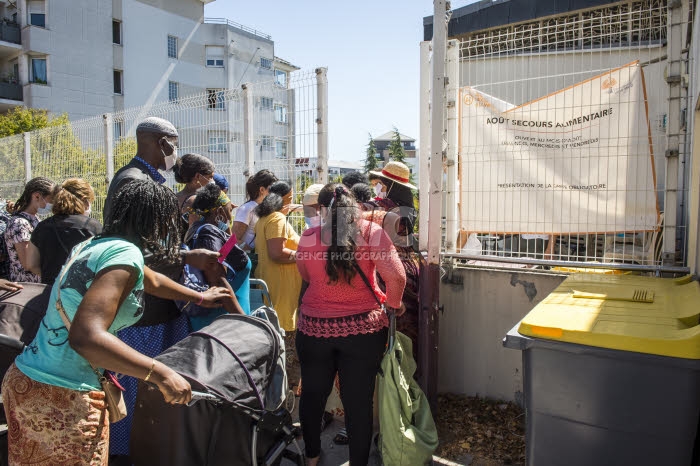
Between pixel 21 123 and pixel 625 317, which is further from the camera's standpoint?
pixel 21 123

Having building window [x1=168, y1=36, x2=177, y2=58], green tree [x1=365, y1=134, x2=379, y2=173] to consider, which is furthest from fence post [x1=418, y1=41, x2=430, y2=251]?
green tree [x1=365, y1=134, x2=379, y2=173]

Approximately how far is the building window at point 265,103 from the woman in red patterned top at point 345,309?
Result: 3127 mm

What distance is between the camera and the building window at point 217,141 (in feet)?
20.6

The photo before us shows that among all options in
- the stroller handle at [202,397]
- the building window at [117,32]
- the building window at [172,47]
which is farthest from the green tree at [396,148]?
the stroller handle at [202,397]

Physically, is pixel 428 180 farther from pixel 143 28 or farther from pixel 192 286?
pixel 143 28

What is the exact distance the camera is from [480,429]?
376cm

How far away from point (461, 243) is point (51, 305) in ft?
10.5

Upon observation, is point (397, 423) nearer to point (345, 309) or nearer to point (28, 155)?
point (345, 309)

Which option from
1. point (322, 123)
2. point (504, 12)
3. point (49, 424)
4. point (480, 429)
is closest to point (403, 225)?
point (480, 429)

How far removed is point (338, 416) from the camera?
4152 mm

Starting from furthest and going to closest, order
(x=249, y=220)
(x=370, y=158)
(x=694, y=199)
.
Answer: (x=370, y=158) → (x=249, y=220) → (x=694, y=199)

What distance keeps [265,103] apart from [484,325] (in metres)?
3.62

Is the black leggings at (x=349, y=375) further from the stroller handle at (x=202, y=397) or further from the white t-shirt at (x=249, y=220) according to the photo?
the white t-shirt at (x=249, y=220)

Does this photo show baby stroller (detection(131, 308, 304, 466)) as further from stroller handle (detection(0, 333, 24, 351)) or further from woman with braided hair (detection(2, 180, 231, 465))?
stroller handle (detection(0, 333, 24, 351))
